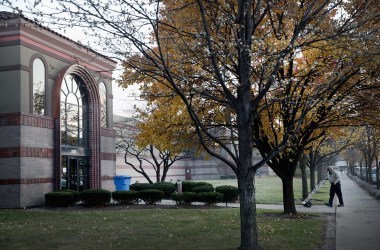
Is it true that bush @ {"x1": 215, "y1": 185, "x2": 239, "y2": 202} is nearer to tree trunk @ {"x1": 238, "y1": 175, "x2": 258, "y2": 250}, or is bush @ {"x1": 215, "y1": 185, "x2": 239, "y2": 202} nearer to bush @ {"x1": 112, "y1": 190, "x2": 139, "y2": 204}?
bush @ {"x1": 112, "y1": 190, "x2": 139, "y2": 204}

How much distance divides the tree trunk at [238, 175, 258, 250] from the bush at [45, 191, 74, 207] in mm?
13474

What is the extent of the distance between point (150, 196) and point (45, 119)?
6.42 metres

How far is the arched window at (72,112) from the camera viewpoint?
22.9 metres

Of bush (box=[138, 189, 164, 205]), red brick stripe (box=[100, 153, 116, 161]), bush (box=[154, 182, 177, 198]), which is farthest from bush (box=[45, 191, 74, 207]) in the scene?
red brick stripe (box=[100, 153, 116, 161])

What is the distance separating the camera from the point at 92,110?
→ 24.9 m

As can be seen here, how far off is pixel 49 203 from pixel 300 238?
13450 millimetres

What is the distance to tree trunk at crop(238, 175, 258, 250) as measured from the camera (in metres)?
7.92

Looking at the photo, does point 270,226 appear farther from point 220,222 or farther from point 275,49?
point 275,49

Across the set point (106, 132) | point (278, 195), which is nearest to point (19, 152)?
point (106, 132)

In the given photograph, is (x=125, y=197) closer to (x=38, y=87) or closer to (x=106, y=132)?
(x=38, y=87)

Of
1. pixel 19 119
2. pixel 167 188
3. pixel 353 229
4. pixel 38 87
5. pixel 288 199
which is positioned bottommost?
pixel 353 229

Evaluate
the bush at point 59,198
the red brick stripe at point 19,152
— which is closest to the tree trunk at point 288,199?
the bush at point 59,198

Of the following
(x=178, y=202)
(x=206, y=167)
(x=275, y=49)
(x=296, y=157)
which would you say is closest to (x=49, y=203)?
(x=178, y=202)

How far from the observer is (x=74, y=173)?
23672 millimetres
